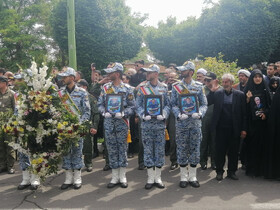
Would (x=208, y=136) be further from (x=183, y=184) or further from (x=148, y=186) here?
(x=148, y=186)

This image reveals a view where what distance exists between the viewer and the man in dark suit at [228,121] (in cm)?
585

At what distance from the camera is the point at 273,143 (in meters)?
5.88

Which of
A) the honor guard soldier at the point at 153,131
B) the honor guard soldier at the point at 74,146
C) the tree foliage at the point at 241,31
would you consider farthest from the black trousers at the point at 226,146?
the tree foliage at the point at 241,31

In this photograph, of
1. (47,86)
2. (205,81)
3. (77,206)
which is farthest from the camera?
(205,81)

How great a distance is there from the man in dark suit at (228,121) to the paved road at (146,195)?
464 millimetres

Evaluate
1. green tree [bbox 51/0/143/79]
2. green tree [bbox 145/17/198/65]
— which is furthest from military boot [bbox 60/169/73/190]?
green tree [bbox 145/17/198/65]

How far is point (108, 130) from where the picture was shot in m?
5.53

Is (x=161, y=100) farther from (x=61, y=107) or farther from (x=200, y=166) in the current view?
(x=200, y=166)

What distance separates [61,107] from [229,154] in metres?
3.38

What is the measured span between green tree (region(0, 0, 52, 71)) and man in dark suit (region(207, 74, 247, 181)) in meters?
20.4

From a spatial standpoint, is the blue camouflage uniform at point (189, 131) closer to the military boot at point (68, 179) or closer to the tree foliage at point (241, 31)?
the military boot at point (68, 179)

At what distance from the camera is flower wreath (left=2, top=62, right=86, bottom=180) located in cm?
491

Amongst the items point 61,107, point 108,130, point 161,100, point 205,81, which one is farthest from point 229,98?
point 61,107

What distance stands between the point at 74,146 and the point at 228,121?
300 cm
